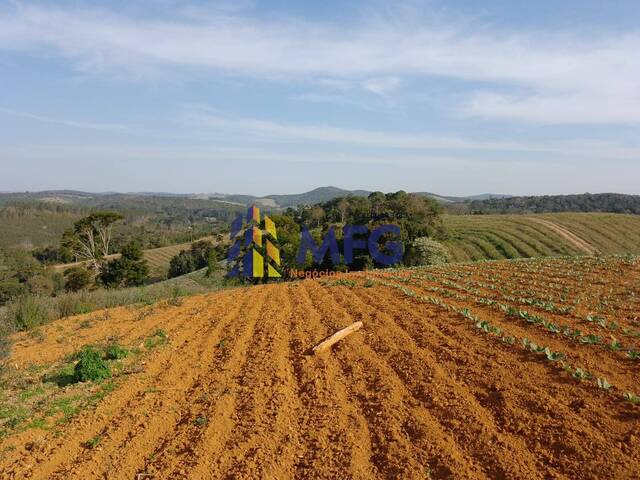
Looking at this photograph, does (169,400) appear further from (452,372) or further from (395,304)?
(395,304)

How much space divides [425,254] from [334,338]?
81.4 feet

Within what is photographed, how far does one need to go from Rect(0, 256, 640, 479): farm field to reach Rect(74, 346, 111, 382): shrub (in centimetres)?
18

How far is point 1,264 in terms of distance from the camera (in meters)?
67.8

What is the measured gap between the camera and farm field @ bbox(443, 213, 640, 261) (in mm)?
38188

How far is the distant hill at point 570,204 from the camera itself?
75.5m

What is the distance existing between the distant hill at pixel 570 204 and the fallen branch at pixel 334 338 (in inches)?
2819

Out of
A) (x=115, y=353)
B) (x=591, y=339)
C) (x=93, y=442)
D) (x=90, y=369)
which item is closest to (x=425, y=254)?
(x=591, y=339)

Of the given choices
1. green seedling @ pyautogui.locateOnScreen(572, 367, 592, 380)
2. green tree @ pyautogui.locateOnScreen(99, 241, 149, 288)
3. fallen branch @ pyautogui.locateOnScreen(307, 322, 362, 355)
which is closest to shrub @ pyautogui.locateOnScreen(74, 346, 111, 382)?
fallen branch @ pyautogui.locateOnScreen(307, 322, 362, 355)

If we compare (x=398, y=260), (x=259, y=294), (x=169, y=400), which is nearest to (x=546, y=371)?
(x=169, y=400)

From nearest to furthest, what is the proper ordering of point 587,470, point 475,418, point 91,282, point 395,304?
point 587,470 < point 475,418 < point 395,304 < point 91,282

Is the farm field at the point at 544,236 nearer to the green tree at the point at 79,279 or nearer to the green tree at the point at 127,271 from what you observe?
the green tree at the point at 127,271

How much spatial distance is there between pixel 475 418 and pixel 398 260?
2837 cm

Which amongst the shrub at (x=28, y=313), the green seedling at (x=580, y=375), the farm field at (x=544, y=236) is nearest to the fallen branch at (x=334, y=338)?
the green seedling at (x=580, y=375)

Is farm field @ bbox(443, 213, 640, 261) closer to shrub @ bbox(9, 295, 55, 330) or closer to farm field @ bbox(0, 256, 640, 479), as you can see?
farm field @ bbox(0, 256, 640, 479)
